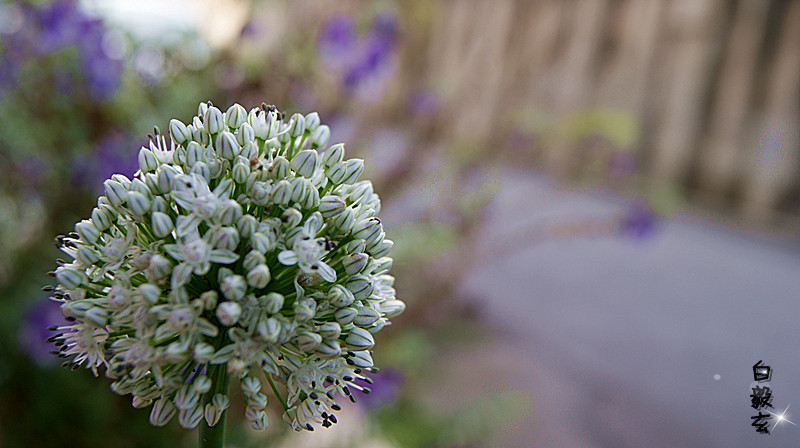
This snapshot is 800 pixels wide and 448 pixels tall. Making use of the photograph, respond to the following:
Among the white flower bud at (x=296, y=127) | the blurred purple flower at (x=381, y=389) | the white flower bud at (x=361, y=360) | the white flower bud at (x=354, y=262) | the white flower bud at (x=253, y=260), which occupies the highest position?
the blurred purple flower at (x=381, y=389)

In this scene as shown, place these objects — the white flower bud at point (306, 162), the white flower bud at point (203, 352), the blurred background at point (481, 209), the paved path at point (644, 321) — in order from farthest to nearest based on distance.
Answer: the blurred background at point (481, 209)
the paved path at point (644, 321)
the white flower bud at point (306, 162)
the white flower bud at point (203, 352)

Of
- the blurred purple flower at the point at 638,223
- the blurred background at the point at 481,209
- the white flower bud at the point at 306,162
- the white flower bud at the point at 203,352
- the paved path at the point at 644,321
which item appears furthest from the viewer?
the blurred purple flower at the point at 638,223

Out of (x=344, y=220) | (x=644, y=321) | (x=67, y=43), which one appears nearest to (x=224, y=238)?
(x=344, y=220)

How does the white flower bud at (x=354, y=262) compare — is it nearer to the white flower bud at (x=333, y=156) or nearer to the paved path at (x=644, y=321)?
the white flower bud at (x=333, y=156)

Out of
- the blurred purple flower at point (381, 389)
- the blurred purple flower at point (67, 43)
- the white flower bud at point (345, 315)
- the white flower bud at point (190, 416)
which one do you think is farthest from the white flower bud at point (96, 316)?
the blurred purple flower at point (67, 43)

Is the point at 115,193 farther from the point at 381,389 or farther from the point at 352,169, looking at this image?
the point at 381,389

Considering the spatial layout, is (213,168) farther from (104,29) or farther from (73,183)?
(104,29)
